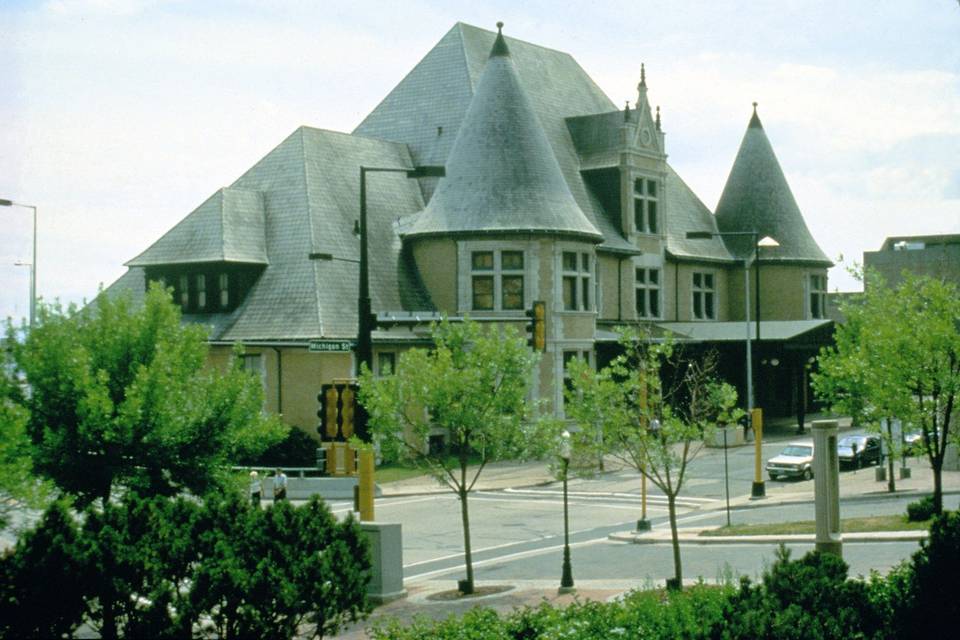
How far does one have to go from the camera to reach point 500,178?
48219mm

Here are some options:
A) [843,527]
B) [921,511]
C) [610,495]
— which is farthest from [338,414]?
[610,495]

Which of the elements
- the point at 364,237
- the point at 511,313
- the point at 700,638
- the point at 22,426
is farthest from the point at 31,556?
the point at 511,313

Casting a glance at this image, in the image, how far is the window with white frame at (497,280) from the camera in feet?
158

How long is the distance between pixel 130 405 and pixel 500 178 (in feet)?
95.1

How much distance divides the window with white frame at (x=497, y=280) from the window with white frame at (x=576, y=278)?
81.4 inches

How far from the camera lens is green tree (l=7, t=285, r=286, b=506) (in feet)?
70.8

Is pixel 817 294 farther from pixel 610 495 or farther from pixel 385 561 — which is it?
pixel 385 561

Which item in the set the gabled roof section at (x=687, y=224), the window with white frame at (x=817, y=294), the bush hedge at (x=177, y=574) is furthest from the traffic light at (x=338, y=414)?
the window with white frame at (x=817, y=294)

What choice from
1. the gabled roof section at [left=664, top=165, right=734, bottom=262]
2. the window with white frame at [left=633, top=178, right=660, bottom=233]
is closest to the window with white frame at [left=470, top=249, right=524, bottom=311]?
the window with white frame at [left=633, top=178, right=660, bottom=233]

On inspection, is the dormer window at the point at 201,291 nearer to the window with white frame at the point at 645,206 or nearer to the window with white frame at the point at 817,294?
the window with white frame at the point at 645,206

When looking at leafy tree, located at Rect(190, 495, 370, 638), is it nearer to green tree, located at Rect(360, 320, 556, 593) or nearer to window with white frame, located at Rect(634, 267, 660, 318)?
green tree, located at Rect(360, 320, 556, 593)

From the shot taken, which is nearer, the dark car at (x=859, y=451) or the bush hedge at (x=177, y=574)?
the bush hedge at (x=177, y=574)

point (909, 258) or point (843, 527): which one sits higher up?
point (909, 258)

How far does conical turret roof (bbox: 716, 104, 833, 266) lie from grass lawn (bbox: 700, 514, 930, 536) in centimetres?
3811
